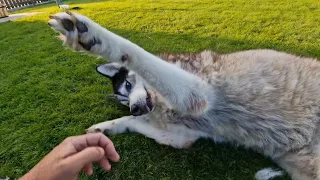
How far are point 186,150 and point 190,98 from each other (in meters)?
0.57

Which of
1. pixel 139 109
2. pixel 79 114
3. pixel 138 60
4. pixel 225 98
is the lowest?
pixel 79 114

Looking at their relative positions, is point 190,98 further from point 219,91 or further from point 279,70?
point 279,70

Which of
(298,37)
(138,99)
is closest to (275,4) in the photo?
(298,37)

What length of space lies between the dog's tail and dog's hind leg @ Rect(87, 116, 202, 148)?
0.58 meters

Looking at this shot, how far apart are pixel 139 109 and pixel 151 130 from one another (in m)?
0.24

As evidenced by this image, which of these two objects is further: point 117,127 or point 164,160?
point 117,127

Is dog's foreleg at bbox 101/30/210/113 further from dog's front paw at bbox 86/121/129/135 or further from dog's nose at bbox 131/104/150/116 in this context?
dog's front paw at bbox 86/121/129/135

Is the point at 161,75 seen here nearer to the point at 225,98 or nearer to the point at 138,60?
the point at 138,60

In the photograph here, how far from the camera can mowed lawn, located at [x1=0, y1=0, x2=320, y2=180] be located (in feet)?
8.48

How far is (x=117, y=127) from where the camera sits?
2.94m

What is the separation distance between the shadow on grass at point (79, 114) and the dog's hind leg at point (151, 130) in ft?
0.20

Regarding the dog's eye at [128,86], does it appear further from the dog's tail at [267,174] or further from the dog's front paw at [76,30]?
the dog's tail at [267,174]

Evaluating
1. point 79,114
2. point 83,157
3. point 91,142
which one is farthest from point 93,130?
point 83,157

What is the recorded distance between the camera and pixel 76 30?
→ 2.02 meters
